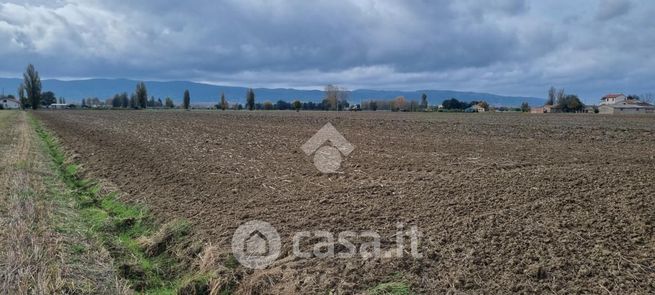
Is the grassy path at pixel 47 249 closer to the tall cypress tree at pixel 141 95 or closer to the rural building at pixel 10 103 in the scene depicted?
the tall cypress tree at pixel 141 95

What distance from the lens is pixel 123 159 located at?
615 inches

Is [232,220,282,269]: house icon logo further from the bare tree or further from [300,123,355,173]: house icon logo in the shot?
the bare tree

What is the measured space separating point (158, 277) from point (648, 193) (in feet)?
26.1

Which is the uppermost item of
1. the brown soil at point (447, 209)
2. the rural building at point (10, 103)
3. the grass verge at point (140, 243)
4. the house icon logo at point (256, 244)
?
the rural building at point (10, 103)

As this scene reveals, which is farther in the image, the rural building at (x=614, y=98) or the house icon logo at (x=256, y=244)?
the rural building at (x=614, y=98)

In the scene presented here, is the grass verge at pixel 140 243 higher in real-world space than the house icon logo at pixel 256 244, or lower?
lower

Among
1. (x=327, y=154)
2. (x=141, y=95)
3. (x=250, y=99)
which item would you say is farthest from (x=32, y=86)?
(x=327, y=154)

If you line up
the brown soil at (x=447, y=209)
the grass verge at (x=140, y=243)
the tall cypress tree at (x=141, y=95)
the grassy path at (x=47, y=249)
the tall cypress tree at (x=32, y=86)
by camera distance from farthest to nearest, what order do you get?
the tall cypress tree at (x=141, y=95) < the tall cypress tree at (x=32, y=86) < the grass verge at (x=140, y=243) < the grassy path at (x=47, y=249) < the brown soil at (x=447, y=209)

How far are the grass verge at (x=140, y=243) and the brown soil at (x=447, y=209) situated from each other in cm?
42

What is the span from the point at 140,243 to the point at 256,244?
213 centimetres

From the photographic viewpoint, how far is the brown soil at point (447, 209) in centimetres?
540

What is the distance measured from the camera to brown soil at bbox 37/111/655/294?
5398 millimetres

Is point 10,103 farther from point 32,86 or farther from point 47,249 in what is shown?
point 47,249

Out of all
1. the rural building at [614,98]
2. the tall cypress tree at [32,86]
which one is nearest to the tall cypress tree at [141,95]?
the tall cypress tree at [32,86]
